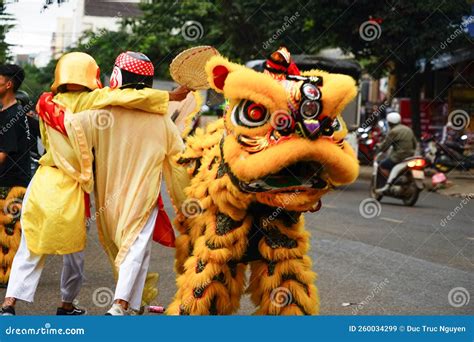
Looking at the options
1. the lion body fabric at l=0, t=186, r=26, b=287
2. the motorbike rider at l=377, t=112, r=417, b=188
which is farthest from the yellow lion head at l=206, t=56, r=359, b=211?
the motorbike rider at l=377, t=112, r=417, b=188

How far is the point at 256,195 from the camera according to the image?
197 inches

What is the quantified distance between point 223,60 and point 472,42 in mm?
18661

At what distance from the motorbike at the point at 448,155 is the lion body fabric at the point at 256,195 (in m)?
15.0

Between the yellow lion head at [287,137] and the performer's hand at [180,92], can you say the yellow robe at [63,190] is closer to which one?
the performer's hand at [180,92]

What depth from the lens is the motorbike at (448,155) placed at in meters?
20.2

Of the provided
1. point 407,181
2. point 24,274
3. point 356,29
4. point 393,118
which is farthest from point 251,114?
point 356,29

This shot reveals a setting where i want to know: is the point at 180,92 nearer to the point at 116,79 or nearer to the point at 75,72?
the point at 116,79

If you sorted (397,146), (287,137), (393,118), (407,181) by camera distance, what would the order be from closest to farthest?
(287,137)
(407,181)
(397,146)
(393,118)

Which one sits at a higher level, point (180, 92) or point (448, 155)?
point (180, 92)

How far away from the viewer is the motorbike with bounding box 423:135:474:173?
796 inches

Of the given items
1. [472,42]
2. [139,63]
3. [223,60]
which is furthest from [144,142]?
[472,42]

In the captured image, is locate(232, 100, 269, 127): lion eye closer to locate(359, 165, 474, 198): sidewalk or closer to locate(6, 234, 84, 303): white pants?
locate(6, 234, 84, 303): white pants

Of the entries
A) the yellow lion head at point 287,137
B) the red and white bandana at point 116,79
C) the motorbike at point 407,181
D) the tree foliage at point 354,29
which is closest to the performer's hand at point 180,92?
the red and white bandana at point 116,79

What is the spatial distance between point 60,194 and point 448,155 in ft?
51.0
